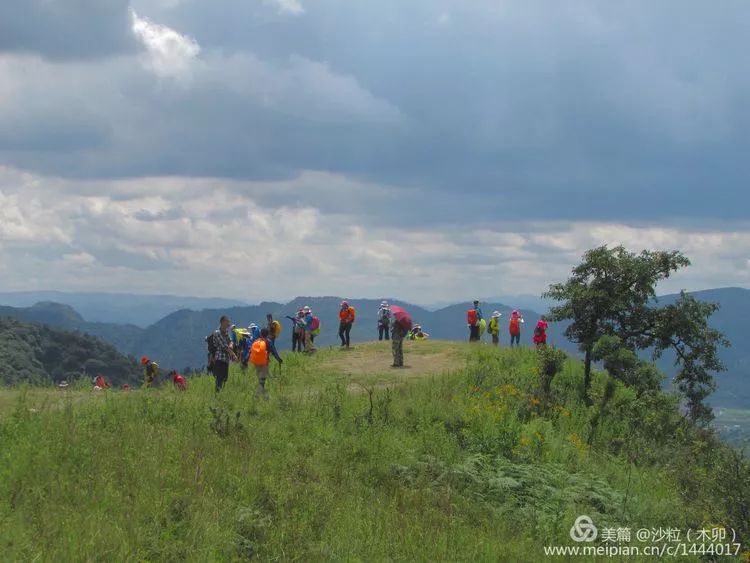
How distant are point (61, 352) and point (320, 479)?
115 metres

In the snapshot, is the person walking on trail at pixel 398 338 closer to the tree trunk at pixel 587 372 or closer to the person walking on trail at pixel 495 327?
the tree trunk at pixel 587 372

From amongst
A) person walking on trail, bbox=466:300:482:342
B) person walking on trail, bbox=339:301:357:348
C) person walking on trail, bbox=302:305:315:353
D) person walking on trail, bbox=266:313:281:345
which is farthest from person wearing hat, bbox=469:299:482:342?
person walking on trail, bbox=266:313:281:345

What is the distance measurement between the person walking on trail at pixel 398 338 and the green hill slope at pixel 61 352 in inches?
3104

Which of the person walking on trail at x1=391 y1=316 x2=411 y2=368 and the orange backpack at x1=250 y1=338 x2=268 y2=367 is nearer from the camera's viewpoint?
the orange backpack at x1=250 y1=338 x2=268 y2=367

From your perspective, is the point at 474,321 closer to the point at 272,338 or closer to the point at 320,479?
the point at 272,338

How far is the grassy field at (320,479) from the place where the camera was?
820cm

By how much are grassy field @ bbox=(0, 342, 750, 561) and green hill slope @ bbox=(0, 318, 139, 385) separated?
88516mm

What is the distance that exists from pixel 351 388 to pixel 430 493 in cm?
1036

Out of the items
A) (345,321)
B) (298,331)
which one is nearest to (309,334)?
(298,331)

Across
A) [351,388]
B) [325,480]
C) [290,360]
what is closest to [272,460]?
[325,480]

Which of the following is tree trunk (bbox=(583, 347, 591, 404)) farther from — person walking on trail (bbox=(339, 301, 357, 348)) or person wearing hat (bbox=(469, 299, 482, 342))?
person walking on trail (bbox=(339, 301, 357, 348))

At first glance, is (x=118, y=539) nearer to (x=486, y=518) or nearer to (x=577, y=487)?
(x=486, y=518)

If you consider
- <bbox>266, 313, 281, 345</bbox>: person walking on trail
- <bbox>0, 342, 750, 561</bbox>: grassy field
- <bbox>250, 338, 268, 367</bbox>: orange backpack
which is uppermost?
<bbox>266, 313, 281, 345</bbox>: person walking on trail

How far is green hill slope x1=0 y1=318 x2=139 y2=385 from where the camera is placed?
102000mm
